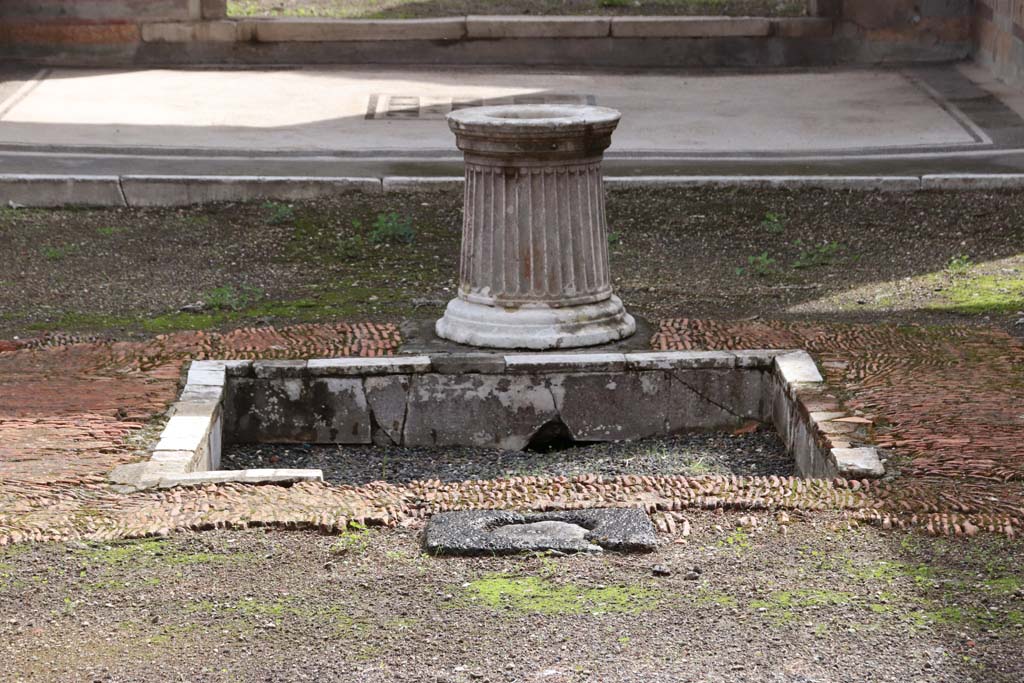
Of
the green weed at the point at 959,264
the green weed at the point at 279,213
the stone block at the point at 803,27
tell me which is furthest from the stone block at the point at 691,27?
the green weed at the point at 959,264

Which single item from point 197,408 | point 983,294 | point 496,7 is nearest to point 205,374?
point 197,408

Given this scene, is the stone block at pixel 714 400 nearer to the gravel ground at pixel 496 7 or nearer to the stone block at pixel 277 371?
the stone block at pixel 277 371

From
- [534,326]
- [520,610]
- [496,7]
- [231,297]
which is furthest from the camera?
[496,7]

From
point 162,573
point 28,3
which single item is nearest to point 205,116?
point 28,3

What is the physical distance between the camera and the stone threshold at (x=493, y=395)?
641 centimetres

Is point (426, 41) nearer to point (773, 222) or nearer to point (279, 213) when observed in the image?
point (279, 213)

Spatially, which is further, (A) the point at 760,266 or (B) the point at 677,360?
(A) the point at 760,266

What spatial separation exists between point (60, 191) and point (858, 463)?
20.1ft

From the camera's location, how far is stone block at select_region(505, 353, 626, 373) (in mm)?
6387

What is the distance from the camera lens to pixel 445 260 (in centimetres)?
856

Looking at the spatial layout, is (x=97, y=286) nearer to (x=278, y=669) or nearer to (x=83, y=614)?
(x=83, y=614)

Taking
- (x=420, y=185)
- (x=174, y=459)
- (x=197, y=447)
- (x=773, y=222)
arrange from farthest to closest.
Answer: (x=420, y=185), (x=773, y=222), (x=197, y=447), (x=174, y=459)

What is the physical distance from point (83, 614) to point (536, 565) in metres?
1.27

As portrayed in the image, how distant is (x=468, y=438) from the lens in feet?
21.2
